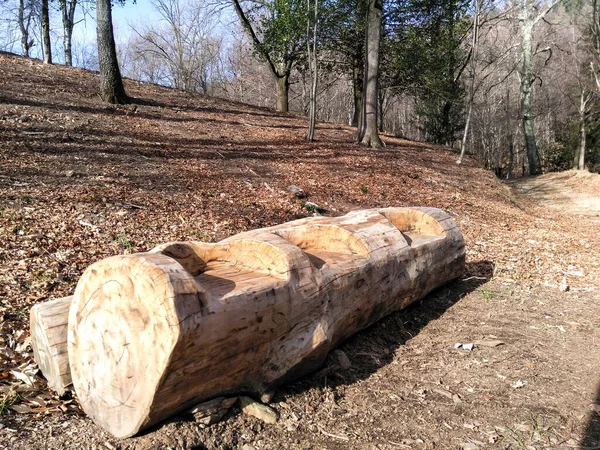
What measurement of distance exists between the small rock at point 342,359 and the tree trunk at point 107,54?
363 inches

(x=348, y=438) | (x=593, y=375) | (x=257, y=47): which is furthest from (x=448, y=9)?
(x=348, y=438)

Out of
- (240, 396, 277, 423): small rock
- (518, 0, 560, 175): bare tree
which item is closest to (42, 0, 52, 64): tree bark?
(240, 396, 277, 423): small rock

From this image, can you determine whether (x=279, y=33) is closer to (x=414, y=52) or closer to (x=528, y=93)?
(x=414, y=52)

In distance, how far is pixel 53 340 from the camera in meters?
2.54

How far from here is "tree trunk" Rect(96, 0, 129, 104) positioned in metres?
9.72

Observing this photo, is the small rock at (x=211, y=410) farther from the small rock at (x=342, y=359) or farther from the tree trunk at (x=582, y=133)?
the tree trunk at (x=582, y=133)

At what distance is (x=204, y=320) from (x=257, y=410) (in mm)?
757

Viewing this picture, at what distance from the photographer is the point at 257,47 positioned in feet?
57.1

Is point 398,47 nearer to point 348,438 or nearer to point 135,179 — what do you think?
point 135,179

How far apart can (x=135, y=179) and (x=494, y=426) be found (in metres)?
5.70

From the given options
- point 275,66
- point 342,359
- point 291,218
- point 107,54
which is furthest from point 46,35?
point 342,359

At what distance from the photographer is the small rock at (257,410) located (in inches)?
97.0

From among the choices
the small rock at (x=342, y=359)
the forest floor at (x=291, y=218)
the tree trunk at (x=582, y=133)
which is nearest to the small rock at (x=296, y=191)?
the forest floor at (x=291, y=218)

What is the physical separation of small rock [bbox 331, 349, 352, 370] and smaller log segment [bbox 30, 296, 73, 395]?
5.69ft
